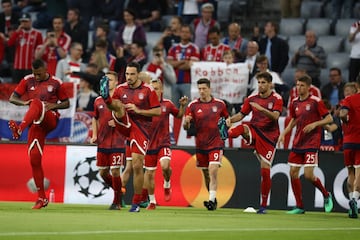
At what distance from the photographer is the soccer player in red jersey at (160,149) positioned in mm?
20469

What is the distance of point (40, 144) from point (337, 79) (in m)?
7.99

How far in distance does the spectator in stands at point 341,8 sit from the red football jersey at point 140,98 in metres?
9.57

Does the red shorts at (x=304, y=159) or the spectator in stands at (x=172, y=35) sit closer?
the red shorts at (x=304, y=159)

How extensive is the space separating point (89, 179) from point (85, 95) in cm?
291

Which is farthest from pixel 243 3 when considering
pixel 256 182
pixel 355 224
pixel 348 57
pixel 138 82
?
pixel 355 224

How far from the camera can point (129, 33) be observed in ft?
87.6

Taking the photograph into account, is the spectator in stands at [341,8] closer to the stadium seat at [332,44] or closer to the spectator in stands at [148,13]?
the stadium seat at [332,44]

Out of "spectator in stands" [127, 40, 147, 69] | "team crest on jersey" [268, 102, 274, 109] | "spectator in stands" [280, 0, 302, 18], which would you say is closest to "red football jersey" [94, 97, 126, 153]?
"team crest on jersey" [268, 102, 274, 109]

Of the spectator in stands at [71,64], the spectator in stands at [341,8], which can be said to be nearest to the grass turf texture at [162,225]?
the spectator in stands at [71,64]

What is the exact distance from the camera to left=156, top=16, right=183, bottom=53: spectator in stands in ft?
85.2

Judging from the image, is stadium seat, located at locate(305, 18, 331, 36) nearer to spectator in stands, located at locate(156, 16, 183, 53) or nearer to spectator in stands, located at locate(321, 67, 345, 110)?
spectator in stands, located at locate(321, 67, 345, 110)

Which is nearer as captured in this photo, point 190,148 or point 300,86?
point 300,86

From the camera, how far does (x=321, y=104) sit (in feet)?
65.3

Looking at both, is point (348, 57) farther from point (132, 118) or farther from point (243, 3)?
point (132, 118)
